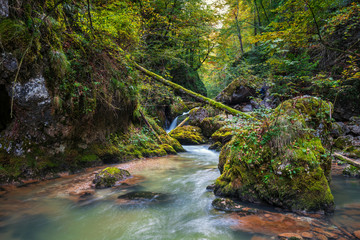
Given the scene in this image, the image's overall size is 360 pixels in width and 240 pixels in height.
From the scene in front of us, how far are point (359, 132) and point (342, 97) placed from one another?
2.12 meters

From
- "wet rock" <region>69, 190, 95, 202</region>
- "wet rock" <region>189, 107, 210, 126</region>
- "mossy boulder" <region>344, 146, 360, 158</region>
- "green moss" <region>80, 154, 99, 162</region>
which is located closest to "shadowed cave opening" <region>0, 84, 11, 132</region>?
"green moss" <region>80, 154, 99, 162</region>

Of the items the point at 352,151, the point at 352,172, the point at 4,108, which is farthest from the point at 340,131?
the point at 4,108

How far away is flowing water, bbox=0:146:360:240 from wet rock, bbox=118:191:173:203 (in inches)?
3.8

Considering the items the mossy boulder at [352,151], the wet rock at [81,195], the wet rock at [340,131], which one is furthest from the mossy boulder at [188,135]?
the wet rock at [81,195]

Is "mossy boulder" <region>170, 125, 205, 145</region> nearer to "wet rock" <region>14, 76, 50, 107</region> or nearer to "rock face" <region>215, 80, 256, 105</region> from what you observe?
"rock face" <region>215, 80, 256, 105</region>

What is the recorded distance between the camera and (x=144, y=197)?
3846mm

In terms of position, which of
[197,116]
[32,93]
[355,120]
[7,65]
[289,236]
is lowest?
[289,236]

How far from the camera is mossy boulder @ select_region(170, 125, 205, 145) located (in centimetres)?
1191

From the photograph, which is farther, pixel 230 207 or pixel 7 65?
pixel 7 65

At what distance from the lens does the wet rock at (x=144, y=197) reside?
371cm

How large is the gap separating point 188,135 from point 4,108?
30.5 ft

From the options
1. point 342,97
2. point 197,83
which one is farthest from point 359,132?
point 197,83

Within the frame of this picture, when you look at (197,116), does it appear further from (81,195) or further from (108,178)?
(81,195)

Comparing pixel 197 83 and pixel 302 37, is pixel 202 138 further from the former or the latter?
pixel 197 83
